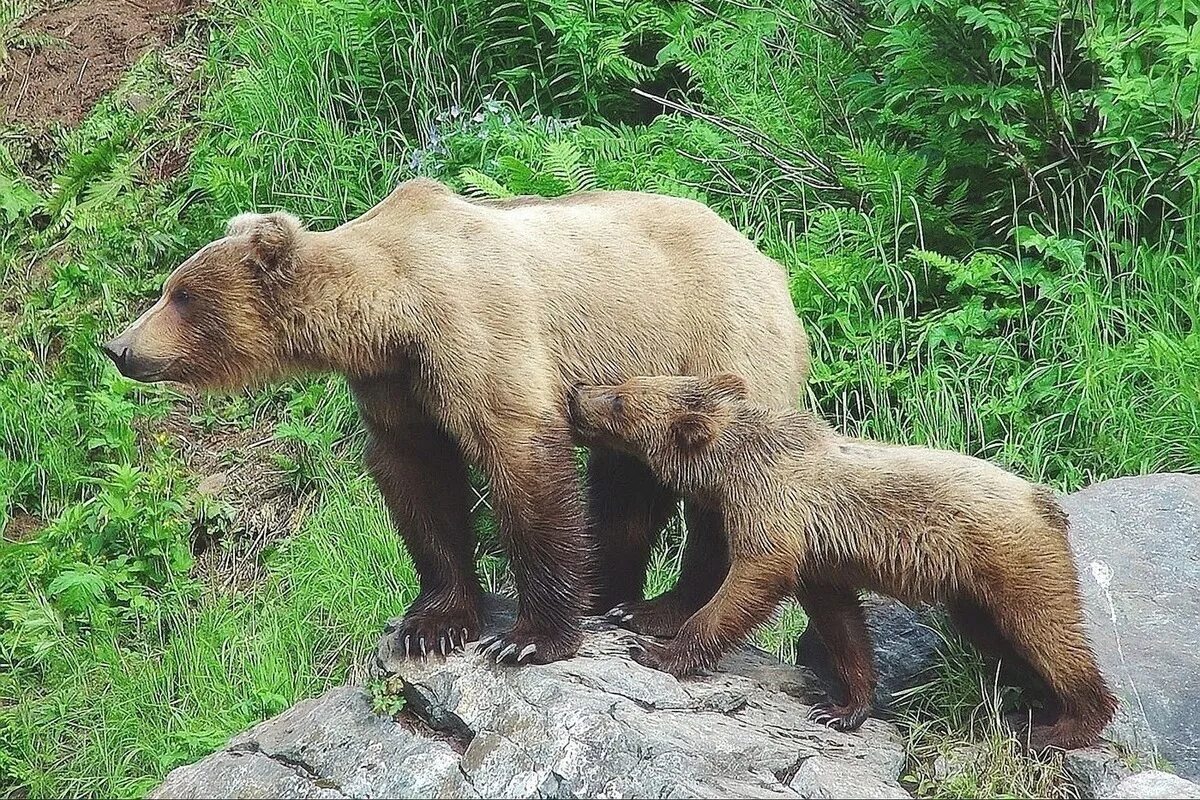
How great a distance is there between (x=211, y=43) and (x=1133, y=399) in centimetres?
814

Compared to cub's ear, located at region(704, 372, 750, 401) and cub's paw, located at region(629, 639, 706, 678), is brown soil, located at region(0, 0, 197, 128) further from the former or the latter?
cub's paw, located at region(629, 639, 706, 678)

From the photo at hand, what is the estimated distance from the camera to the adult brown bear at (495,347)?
5.08m

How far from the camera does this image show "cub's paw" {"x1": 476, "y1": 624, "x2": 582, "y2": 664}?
16.8ft

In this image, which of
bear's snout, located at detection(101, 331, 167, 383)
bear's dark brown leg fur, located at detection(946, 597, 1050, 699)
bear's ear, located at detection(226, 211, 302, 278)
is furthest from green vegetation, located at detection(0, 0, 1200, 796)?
bear's ear, located at detection(226, 211, 302, 278)

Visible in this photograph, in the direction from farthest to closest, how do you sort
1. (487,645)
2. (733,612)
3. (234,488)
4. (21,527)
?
(21,527) → (234,488) → (487,645) → (733,612)

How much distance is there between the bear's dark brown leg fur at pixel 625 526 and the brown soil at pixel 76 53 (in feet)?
25.4

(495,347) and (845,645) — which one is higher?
(495,347)

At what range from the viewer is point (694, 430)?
5324 mm

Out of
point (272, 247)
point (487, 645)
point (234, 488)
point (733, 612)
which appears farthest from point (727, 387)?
point (234, 488)

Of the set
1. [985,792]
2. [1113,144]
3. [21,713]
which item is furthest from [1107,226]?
[21,713]

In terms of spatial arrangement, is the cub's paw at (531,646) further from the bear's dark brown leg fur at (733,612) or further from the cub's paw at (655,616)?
the cub's paw at (655,616)

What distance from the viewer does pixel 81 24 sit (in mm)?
12117

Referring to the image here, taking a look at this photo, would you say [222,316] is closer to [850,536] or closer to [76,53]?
[850,536]

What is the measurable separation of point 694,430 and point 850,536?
73 cm
